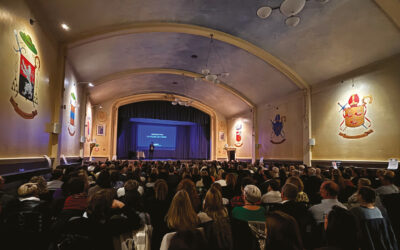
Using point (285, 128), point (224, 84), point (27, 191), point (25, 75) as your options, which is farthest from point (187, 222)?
point (224, 84)

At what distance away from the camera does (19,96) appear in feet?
15.3

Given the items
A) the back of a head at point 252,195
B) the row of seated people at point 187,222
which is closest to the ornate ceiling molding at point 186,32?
the row of seated people at point 187,222

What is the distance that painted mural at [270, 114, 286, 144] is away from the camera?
1216 cm

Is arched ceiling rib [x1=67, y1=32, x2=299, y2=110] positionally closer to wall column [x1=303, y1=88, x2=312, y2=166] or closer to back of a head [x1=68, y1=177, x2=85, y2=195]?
wall column [x1=303, y1=88, x2=312, y2=166]

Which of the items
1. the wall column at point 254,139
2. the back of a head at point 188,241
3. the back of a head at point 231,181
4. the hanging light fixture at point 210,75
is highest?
the hanging light fixture at point 210,75

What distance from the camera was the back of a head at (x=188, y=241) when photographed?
5.32 feet

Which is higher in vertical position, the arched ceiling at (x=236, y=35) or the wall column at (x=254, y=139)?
the arched ceiling at (x=236, y=35)

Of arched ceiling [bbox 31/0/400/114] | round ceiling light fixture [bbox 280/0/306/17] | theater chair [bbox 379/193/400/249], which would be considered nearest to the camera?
theater chair [bbox 379/193/400/249]

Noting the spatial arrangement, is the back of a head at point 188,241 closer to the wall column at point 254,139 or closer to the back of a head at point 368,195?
the back of a head at point 368,195

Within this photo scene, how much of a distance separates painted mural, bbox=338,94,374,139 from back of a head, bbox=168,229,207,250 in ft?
27.5

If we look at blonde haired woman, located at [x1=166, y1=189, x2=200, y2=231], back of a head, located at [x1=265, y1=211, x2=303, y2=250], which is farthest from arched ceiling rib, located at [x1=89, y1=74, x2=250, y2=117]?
back of a head, located at [x1=265, y1=211, x2=303, y2=250]

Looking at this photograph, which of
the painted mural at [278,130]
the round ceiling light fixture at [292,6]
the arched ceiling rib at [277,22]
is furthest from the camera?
the painted mural at [278,130]

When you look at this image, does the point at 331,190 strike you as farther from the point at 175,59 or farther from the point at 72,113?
the point at 175,59

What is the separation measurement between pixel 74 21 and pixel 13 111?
3277 mm
